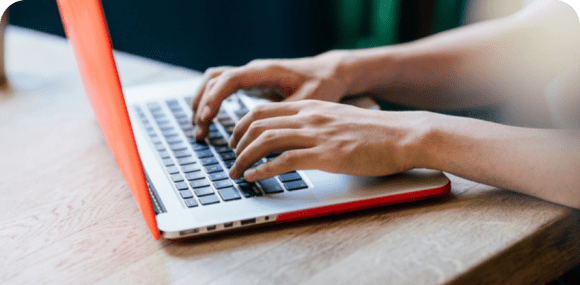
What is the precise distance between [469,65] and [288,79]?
315mm

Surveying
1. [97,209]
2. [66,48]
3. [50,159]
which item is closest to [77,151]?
[50,159]

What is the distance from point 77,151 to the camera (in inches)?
27.1

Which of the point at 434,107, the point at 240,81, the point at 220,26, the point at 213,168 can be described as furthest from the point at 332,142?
the point at 220,26

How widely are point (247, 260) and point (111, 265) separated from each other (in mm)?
130

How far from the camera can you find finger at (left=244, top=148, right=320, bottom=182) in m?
0.53

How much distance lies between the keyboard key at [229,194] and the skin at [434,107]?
0.07 feet

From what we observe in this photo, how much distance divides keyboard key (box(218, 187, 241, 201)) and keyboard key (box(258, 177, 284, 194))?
0.03 m

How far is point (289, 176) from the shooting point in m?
0.57

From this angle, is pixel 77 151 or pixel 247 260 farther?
pixel 77 151

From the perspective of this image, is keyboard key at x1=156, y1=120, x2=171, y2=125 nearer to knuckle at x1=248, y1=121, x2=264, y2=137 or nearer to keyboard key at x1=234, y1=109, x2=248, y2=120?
keyboard key at x1=234, y1=109, x2=248, y2=120

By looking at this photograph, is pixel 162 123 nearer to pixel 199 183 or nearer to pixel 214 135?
pixel 214 135

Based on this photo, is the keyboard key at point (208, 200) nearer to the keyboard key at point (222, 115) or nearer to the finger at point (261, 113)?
the finger at point (261, 113)

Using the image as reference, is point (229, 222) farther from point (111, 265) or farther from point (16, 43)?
point (16, 43)

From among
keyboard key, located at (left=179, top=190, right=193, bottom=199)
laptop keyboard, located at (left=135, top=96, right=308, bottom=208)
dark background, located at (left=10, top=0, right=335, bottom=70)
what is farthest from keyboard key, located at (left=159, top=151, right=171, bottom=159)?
dark background, located at (left=10, top=0, right=335, bottom=70)
